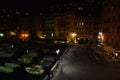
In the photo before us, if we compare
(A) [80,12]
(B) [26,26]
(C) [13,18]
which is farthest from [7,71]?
(A) [80,12]

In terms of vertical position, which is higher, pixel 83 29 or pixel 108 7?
pixel 108 7

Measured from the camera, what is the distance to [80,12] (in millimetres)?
119000

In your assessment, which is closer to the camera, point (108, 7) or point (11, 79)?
point (11, 79)

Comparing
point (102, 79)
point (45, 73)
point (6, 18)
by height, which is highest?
point (6, 18)

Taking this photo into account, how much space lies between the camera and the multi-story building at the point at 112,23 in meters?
58.9

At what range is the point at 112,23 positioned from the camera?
63.9 m

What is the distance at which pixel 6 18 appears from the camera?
84.6m

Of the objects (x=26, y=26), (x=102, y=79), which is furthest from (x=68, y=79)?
Result: (x=26, y=26)

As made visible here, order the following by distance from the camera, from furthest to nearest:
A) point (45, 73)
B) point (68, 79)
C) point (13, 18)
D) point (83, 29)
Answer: point (83, 29) < point (13, 18) < point (68, 79) < point (45, 73)

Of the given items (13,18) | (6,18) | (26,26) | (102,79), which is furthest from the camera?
(26,26)

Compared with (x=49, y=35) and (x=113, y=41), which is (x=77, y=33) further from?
(x=113, y=41)

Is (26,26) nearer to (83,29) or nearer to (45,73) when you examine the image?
(83,29)

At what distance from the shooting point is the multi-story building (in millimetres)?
58875

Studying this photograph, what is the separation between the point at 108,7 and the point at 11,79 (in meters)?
59.1
